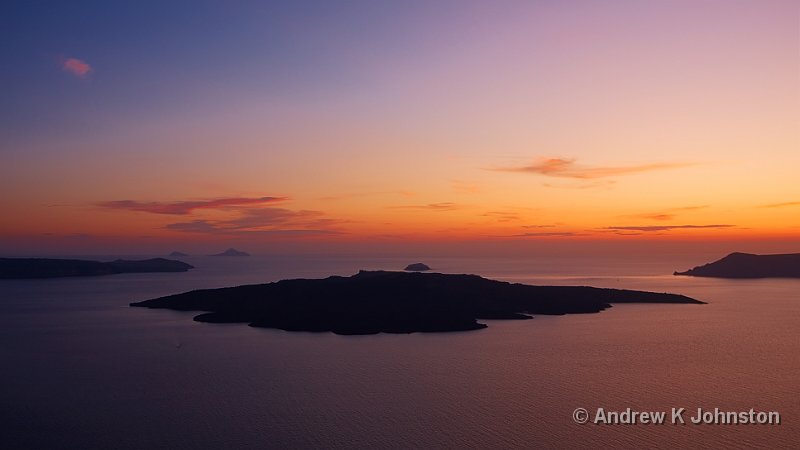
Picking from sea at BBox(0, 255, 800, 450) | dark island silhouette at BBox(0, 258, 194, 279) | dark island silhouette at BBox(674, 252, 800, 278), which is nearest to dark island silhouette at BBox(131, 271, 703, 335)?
sea at BBox(0, 255, 800, 450)

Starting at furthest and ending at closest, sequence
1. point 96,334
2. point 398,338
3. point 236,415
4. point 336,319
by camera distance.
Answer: point 336,319 < point 96,334 < point 398,338 < point 236,415

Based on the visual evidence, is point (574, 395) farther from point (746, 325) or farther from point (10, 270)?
point (10, 270)

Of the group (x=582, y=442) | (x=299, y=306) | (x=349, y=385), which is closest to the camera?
(x=582, y=442)

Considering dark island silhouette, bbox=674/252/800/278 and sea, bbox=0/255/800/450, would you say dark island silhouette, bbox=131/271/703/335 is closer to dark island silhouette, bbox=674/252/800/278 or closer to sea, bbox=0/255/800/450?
sea, bbox=0/255/800/450

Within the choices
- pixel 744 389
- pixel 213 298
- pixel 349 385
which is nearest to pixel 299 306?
pixel 213 298

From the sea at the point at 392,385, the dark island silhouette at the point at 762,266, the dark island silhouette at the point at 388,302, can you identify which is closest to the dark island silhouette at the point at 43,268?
the dark island silhouette at the point at 388,302
